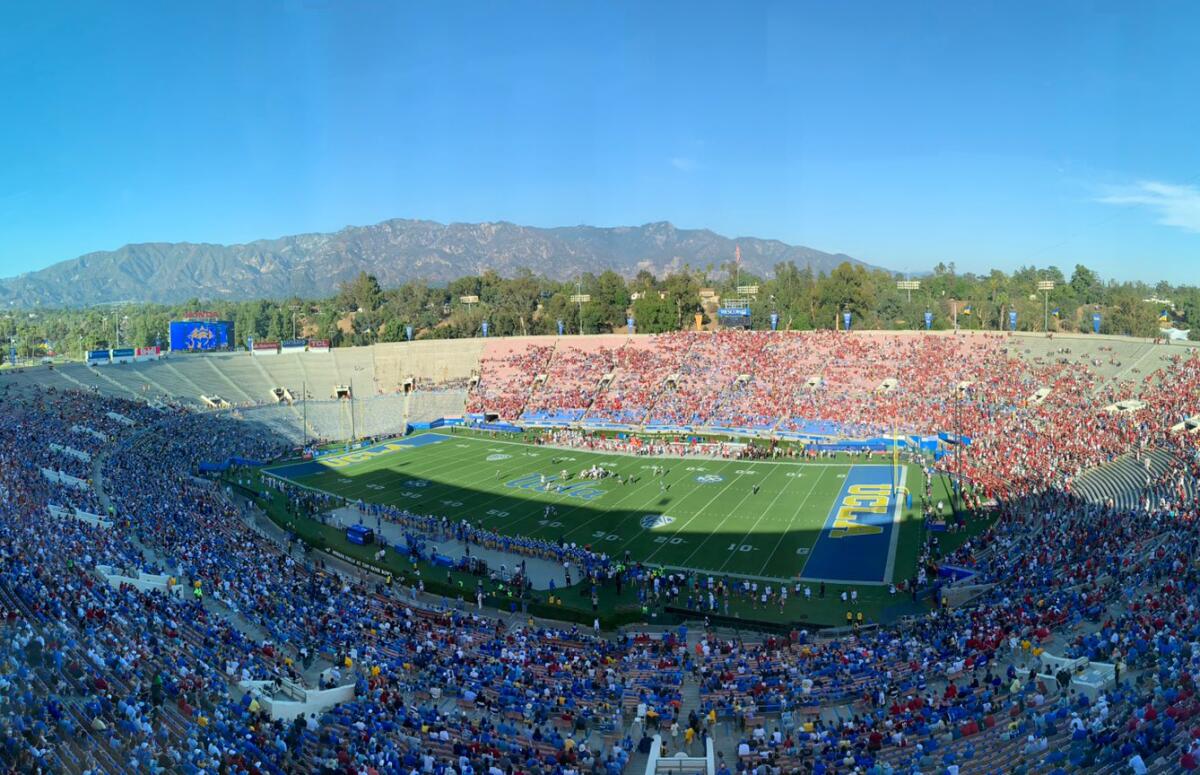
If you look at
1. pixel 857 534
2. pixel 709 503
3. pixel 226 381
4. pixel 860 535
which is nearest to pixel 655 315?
pixel 226 381

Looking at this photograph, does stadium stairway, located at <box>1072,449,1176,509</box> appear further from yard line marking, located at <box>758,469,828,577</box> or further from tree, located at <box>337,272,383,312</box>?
tree, located at <box>337,272,383,312</box>

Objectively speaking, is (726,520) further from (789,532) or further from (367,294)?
(367,294)

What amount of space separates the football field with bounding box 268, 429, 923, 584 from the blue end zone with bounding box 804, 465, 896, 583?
2.4 inches

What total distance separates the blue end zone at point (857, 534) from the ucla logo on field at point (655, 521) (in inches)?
222

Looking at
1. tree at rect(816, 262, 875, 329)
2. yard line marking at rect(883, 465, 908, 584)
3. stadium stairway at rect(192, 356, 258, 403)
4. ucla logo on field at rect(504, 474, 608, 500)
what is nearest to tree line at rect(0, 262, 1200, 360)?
tree at rect(816, 262, 875, 329)

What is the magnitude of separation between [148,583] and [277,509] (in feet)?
49.6

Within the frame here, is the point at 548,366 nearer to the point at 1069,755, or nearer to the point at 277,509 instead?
the point at 277,509

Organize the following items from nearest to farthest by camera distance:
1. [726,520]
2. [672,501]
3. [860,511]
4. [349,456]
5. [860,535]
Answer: [860,535] → [726,520] → [860,511] → [672,501] → [349,456]

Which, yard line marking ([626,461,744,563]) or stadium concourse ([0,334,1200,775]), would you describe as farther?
yard line marking ([626,461,744,563])

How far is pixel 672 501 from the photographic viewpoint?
33.3 m

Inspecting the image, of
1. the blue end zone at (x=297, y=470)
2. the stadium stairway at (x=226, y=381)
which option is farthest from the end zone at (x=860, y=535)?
the stadium stairway at (x=226, y=381)

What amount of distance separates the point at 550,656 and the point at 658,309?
193 feet

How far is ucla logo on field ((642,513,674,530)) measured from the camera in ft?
97.9

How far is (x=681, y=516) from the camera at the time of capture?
3103 cm
